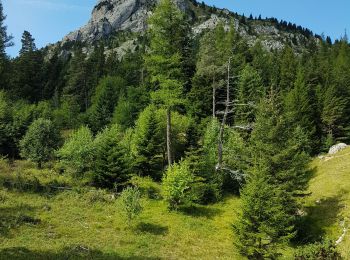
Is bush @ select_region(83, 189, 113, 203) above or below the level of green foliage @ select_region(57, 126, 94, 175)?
below

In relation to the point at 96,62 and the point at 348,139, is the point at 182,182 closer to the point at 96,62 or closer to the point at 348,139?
the point at 348,139

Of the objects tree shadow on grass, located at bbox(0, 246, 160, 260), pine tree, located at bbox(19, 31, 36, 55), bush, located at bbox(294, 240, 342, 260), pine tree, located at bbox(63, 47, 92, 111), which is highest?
pine tree, located at bbox(19, 31, 36, 55)

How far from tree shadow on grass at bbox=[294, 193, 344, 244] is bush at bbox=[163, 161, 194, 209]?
10.2m

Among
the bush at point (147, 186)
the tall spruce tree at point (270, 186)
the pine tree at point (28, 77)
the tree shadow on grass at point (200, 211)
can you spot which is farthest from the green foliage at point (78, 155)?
the pine tree at point (28, 77)

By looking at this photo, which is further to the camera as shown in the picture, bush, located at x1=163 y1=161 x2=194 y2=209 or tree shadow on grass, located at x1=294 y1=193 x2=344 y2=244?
bush, located at x1=163 y1=161 x2=194 y2=209

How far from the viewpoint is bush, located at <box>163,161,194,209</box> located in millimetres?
34875

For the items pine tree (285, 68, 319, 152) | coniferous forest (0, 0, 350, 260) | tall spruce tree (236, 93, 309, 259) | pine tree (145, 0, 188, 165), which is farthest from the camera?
pine tree (285, 68, 319, 152)

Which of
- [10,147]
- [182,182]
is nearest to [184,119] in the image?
[182,182]

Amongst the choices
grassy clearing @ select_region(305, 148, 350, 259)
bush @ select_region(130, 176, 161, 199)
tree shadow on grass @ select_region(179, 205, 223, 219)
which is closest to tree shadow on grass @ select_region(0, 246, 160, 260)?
tree shadow on grass @ select_region(179, 205, 223, 219)

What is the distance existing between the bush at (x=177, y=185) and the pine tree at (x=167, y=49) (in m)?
2.46

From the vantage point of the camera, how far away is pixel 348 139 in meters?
60.3

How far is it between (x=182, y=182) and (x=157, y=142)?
9567 mm

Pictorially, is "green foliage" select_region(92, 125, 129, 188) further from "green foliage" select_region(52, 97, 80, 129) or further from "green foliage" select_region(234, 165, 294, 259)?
"green foliage" select_region(52, 97, 80, 129)

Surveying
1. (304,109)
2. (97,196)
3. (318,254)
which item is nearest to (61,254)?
(97,196)
